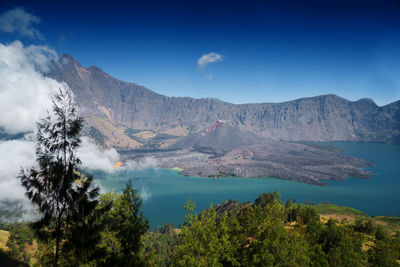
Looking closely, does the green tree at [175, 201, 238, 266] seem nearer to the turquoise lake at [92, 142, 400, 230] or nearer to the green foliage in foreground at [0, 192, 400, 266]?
the green foliage in foreground at [0, 192, 400, 266]

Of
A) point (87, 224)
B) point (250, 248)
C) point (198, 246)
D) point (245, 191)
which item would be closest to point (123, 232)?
point (87, 224)

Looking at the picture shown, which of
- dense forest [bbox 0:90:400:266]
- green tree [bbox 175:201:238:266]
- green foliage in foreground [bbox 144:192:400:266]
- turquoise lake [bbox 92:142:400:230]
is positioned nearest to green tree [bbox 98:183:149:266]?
dense forest [bbox 0:90:400:266]

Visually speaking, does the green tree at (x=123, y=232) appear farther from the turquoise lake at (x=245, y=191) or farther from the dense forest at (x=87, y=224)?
the turquoise lake at (x=245, y=191)

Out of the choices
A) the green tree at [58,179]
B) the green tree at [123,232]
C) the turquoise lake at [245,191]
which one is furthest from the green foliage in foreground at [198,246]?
the turquoise lake at [245,191]

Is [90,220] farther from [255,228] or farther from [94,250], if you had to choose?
[255,228]

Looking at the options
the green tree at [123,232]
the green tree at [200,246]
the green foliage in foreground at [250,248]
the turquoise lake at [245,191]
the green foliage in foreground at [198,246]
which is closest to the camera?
the green tree at [123,232]
